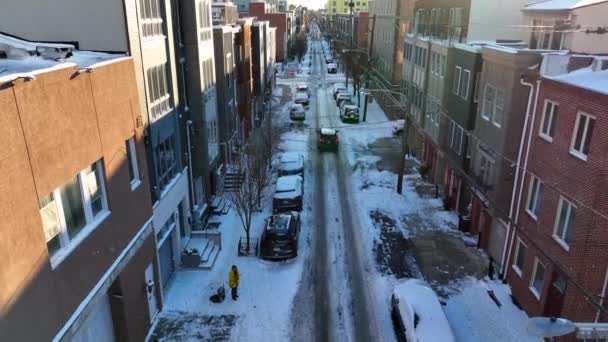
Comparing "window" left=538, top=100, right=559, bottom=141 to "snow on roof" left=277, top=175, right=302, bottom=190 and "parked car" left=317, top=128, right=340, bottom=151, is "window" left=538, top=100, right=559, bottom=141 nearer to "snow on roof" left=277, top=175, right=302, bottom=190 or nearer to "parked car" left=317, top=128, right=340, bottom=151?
"snow on roof" left=277, top=175, right=302, bottom=190

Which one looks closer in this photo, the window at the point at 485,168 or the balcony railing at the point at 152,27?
the balcony railing at the point at 152,27

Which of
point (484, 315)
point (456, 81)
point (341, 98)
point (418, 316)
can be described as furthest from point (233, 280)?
point (341, 98)

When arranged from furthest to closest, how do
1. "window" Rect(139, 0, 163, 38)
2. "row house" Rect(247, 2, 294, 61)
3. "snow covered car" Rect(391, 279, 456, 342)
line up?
"row house" Rect(247, 2, 294, 61)
"window" Rect(139, 0, 163, 38)
"snow covered car" Rect(391, 279, 456, 342)

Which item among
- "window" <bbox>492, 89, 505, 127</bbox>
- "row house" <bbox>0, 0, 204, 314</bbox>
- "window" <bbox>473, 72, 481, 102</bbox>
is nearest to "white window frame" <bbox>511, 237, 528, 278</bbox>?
"window" <bbox>492, 89, 505, 127</bbox>

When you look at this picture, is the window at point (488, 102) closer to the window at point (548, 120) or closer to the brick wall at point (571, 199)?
the brick wall at point (571, 199)

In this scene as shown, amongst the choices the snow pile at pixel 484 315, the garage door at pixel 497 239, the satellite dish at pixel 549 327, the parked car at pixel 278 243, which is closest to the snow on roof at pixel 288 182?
the parked car at pixel 278 243

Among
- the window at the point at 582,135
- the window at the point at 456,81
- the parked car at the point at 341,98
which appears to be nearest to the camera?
the window at the point at 582,135

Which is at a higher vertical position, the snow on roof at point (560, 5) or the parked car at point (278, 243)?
the snow on roof at point (560, 5)
